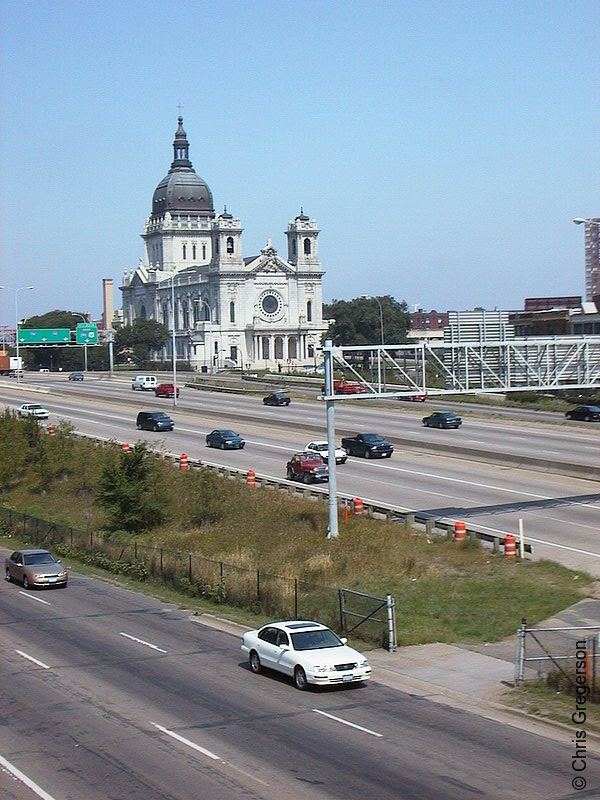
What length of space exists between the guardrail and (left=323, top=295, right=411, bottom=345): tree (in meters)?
88.1

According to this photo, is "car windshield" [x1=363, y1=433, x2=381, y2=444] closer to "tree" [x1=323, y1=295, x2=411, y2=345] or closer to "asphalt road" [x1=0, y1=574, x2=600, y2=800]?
"asphalt road" [x1=0, y1=574, x2=600, y2=800]

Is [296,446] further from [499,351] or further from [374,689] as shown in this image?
[374,689]

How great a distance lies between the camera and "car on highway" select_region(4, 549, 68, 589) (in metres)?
31.6

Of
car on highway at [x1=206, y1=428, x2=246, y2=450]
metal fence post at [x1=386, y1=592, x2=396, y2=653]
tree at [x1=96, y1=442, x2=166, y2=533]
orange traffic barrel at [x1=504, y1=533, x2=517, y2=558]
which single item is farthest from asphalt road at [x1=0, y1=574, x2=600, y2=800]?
car on highway at [x1=206, y1=428, x2=246, y2=450]

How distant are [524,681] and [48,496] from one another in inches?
1497

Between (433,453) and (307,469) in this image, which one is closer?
(307,469)

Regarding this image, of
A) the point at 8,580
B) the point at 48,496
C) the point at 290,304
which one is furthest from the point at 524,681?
the point at 290,304

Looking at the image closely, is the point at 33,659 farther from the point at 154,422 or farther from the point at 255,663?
the point at 154,422

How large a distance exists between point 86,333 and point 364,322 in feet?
158

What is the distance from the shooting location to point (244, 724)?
1748 cm

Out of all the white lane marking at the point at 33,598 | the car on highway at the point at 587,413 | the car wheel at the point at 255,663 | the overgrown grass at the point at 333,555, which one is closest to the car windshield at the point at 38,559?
the white lane marking at the point at 33,598

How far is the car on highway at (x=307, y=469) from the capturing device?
47.1m

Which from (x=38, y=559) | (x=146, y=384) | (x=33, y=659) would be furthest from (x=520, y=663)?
(x=146, y=384)

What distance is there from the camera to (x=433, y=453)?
54.4 m
